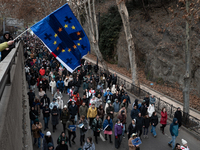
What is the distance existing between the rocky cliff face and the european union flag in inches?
368

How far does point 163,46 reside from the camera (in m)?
21.5

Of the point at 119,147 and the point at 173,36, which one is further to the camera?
the point at 173,36

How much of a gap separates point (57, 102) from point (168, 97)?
33.4 ft

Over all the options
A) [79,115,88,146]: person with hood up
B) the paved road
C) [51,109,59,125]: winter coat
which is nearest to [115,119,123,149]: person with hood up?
the paved road

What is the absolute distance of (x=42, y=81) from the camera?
51.0ft

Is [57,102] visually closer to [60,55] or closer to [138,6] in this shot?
[60,55]

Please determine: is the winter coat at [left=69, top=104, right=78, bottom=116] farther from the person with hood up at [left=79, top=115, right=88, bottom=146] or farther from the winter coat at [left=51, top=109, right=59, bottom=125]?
the person with hood up at [left=79, top=115, right=88, bottom=146]

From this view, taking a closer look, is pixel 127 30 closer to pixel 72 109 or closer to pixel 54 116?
pixel 72 109

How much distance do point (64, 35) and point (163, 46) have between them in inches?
550

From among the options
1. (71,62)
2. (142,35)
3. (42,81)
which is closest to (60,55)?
(71,62)

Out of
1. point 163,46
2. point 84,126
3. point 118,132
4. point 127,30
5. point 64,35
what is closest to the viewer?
point 118,132

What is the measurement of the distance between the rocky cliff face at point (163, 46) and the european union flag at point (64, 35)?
9352 mm

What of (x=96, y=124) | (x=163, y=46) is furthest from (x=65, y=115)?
(x=163, y=46)

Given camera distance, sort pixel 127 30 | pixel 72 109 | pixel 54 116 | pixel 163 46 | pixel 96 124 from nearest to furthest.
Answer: pixel 96 124
pixel 54 116
pixel 72 109
pixel 127 30
pixel 163 46
